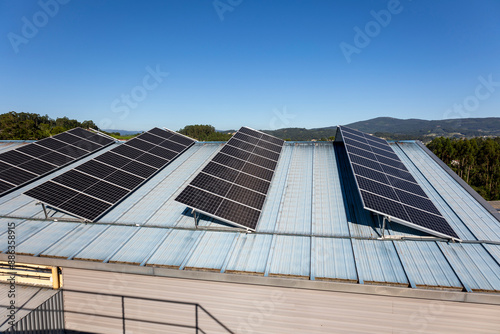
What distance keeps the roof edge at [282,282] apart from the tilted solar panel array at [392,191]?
2436mm

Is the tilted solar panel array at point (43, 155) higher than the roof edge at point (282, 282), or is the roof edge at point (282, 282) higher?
the tilted solar panel array at point (43, 155)

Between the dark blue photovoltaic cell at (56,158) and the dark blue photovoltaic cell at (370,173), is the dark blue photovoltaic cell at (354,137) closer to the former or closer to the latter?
the dark blue photovoltaic cell at (370,173)

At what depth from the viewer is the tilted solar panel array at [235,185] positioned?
33.1ft

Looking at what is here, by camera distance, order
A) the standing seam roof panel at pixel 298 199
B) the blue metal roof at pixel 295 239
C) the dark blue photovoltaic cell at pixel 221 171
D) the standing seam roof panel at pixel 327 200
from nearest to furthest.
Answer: the blue metal roof at pixel 295 239 → the standing seam roof panel at pixel 327 200 → the standing seam roof panel at pixel 298 199 → the dark blue photovoltaic cell at pixel 221 171

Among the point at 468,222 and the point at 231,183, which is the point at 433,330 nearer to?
the point at 468,222

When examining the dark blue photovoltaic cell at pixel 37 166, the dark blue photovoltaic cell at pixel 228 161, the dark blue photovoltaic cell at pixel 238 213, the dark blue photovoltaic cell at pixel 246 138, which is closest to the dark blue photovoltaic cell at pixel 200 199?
the dark blue photovoltaic cell at pixel 238 213

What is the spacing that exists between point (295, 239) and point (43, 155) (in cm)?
1954

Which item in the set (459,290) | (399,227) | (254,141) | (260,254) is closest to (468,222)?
(399,227)

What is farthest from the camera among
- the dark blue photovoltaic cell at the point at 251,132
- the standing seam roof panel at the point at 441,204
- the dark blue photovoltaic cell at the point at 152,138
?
the dark blue photovoltaic cell at the point at 152,138

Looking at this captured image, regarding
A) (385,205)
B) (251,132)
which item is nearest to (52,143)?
(251,132)

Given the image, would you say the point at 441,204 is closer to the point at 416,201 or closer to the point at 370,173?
the point at 416,201

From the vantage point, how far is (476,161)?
5850 centimetres

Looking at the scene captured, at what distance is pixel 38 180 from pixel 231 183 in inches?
531

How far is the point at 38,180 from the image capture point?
16109mm
